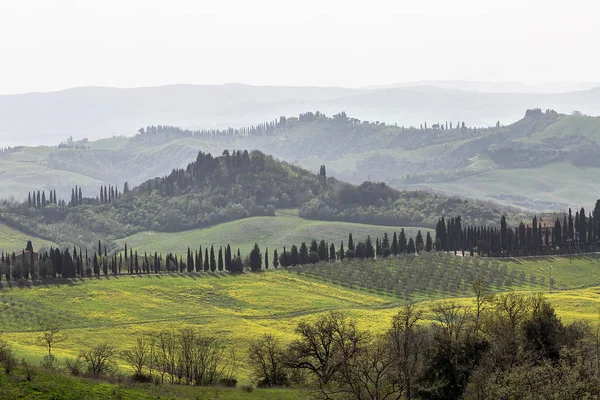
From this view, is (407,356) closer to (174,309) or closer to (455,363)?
(455,363)

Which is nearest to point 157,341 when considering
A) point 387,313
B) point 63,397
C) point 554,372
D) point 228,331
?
point 228,331

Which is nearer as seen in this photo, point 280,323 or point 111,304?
point 280,323

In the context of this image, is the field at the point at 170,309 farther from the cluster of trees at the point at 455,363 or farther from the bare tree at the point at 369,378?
the bare tree at the point at 369,378

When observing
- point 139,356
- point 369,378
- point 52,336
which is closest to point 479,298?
point 139,356

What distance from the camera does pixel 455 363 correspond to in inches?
3342

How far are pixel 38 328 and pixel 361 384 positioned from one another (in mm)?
85403

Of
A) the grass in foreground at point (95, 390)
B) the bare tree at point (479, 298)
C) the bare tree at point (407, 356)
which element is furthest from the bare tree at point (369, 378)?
the bare tree at point (479, 298)

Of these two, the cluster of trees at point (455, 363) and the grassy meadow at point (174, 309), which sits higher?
the cluster of trees at point (455, 363)

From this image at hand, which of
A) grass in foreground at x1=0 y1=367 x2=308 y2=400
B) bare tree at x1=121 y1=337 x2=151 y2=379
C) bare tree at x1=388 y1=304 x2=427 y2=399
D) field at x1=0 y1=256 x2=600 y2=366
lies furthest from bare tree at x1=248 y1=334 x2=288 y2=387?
field at x1=0 y1=256 x2=600 y2=366

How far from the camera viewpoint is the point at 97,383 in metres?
75.3

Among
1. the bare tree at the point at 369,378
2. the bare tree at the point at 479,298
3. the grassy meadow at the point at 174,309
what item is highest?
the bare tree at the point at 479,298

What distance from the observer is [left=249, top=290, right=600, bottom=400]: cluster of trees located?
7219cm

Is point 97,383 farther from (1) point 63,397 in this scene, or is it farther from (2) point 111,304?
(2) point 111,304

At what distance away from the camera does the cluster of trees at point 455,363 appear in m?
72.2
